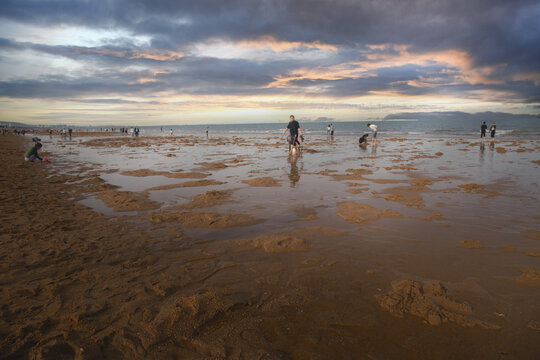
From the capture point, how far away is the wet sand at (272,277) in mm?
2383

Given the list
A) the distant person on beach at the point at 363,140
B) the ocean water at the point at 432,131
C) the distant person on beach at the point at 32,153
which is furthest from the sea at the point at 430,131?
the distant person on beach at the point at 32,153

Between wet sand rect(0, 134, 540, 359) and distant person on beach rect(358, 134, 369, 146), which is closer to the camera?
wet sand rect(0, 134, 540, 359)

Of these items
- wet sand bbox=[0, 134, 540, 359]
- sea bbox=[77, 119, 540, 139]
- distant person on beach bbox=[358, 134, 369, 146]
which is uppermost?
sea bbox=[77, 119, 540, 139]

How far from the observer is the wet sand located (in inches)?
93.8

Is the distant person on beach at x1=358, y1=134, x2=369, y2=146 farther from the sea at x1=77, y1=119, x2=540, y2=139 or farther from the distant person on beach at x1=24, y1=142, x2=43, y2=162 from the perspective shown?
the distant person on beach at x1=24, y1=142, x2=43, y2=162

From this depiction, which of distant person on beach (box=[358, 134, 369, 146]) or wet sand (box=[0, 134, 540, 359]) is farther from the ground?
distant person on beach (box=[358, 134, 369, 146])

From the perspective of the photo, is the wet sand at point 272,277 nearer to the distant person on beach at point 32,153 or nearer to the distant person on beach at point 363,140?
the distant person on beach at point 32,153

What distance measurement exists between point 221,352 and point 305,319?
88cm

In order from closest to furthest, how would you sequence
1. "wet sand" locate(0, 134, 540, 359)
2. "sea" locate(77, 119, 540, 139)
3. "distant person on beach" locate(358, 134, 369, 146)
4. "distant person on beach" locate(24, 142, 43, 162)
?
"wet sand" locate(0, 134, 540, 359)
"distant person on beach" locate(24, 142, 43, 162)
"distant person on beach" locate(358, 134, 369, 146)
"sea" locate(77, 119, 540, 139)

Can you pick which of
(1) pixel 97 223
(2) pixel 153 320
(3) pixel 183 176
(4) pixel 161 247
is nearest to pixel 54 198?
(1) pixel 97 223

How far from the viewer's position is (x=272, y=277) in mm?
3443

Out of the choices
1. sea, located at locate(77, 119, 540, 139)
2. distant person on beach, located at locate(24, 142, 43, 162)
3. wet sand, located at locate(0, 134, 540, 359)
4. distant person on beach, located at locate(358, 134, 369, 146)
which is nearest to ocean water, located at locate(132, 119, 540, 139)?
sea, located at locate(77, 119, 540, 139)

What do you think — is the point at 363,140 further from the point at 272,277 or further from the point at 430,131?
the point at 430,131

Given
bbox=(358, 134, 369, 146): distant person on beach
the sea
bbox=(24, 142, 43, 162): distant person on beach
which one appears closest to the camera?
bbox=(24, 142, 43, 162): distant person on beach
